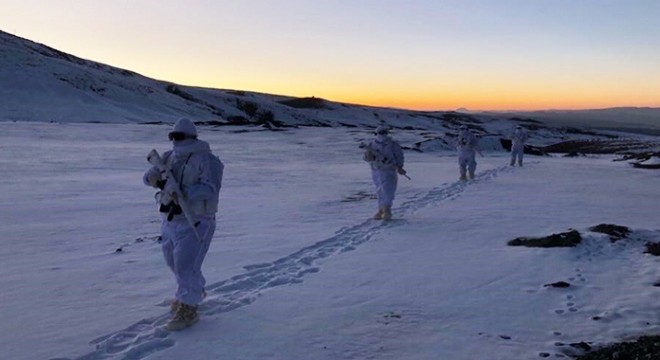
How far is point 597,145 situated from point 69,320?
185 ft

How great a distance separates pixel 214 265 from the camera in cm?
866

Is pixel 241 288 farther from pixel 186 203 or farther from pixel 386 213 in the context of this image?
pixel 386 213

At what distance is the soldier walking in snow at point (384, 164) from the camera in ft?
42.4

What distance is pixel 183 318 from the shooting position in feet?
20.1

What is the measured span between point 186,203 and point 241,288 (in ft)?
6.18

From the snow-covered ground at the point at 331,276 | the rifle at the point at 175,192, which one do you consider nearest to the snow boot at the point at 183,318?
the snow-covered ground at the point at 331,276

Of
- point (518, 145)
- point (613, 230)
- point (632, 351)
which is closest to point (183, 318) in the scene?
point (632, 351)

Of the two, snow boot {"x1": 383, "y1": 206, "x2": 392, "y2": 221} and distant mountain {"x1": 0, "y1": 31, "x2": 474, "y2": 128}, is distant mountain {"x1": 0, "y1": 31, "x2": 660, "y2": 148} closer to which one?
distant mountain {"x1": 0, "y1": 31, "x2": 474, "y2": 128}

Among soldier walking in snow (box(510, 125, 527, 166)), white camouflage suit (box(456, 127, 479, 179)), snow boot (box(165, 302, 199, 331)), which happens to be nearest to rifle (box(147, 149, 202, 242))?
snow boot (box(165, 302, 199, 331))

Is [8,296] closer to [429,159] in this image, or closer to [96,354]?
[96,354]

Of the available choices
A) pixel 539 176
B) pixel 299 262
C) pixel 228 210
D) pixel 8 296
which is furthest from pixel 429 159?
pixel 8 296

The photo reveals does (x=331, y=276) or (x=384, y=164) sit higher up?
→ (x=384, y=164)

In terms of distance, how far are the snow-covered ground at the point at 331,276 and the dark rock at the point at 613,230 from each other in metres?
0.35

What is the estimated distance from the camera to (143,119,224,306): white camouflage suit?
6.15 metres
